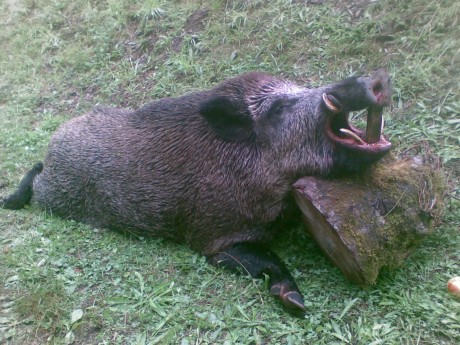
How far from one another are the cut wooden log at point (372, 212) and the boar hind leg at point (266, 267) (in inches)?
14.9

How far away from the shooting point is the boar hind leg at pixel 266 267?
11.9 ft

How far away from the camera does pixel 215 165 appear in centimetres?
455

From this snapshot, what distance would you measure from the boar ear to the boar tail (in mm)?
2479

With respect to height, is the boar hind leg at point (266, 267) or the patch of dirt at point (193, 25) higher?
the patch of dirt at point (193, 25)

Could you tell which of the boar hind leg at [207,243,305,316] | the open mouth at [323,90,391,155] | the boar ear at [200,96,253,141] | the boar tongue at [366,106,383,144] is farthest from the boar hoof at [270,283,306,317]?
the boar ear at [200,96,253,141]

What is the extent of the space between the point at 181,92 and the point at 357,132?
3422 millimetres

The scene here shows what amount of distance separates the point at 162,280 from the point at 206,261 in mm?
430

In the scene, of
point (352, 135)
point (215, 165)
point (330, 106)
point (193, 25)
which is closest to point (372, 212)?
point (352, 135)

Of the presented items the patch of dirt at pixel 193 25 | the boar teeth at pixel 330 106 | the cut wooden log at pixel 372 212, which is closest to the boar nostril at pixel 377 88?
the boar teeth at pixel 330 106

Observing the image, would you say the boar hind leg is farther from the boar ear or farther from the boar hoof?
the boar ear

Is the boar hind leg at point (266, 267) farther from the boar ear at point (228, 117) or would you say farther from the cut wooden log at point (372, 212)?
the boar ear at point (228, 117)

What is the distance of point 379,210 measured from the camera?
3764 millimetres

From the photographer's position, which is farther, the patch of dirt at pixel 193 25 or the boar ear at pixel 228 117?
the patch of dirt at pixel 193 25

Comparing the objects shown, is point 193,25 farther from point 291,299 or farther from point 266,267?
point 291,299
